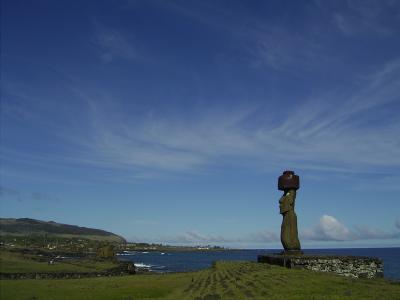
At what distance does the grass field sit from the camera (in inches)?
599

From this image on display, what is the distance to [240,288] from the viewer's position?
18578mm

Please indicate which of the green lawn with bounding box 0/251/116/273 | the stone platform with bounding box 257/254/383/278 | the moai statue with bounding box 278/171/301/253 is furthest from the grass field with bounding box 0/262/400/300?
the green lawn with bounding box 0/251/116/273

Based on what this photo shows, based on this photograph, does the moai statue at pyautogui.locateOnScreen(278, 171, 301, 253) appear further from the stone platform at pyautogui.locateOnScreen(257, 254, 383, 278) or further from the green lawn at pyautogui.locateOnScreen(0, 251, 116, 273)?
the green lawn at pyautogui.locateOnScreen(0, 251, 116, 273)

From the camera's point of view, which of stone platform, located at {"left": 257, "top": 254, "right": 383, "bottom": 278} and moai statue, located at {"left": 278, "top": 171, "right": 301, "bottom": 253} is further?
moai statue, located at {"left": 278, "top": 171, "right": 301, "bottom": 253}

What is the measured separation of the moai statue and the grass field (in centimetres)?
641

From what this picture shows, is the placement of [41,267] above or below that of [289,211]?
below

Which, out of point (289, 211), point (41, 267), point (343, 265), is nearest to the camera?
point (343, 265)

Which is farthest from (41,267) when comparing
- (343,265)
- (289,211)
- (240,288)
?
(240,288)

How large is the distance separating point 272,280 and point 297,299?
588cm

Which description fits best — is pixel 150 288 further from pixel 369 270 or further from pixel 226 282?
pixel 369 270

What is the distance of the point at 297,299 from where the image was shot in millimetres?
14023

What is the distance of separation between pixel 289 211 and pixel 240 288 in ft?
41.3

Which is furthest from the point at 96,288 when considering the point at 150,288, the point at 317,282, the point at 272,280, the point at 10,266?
the point at 10,266

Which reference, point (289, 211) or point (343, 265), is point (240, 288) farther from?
point (289, 211)
